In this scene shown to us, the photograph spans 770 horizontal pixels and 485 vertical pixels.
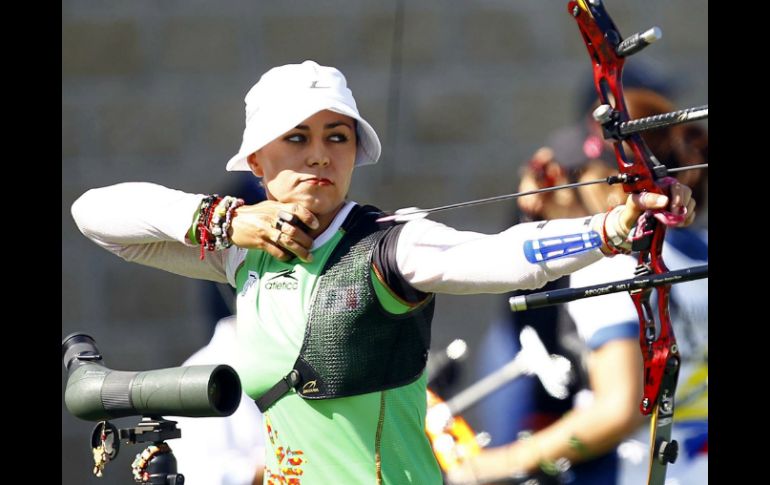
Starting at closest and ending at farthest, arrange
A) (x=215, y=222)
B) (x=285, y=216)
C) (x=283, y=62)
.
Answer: (x=285, y=216) → (x=215, y=222) → (x=283, y=62)

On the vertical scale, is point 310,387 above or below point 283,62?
below

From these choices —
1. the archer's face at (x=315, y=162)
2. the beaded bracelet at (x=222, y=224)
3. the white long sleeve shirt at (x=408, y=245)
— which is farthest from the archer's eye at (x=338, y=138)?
the beaded bracelet at (x=222, y=224)

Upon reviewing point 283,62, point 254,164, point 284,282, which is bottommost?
point 284,282

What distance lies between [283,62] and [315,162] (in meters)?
1.27

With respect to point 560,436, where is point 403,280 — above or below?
above

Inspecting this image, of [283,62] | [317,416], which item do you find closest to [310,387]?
[317,416]

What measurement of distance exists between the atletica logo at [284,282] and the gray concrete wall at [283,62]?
112 cm

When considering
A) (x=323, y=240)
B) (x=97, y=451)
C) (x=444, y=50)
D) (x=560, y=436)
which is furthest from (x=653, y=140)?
(x=97, y=451)

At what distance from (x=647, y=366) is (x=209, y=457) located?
5.72ft

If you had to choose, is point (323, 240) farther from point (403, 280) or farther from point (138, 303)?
point (138, 303)

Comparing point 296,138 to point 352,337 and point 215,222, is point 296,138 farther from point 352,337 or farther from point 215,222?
point 352,337

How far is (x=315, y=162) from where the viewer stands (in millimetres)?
2211

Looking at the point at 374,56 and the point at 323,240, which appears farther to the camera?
the point at 374,56

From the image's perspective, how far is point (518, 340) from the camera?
3314mm
